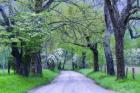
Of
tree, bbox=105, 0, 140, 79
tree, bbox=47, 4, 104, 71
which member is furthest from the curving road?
tree, bbox=47, 4, 104, 71

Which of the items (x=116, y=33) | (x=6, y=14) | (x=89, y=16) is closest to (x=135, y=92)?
(x=116, y=33)

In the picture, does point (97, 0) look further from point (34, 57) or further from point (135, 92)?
point (135, 92)

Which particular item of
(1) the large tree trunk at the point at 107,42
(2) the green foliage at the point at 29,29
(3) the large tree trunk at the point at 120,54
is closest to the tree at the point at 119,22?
(3) the large tree trunk at the point at 120,54

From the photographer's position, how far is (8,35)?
1396 inches

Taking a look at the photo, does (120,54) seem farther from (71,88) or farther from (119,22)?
(71,88)

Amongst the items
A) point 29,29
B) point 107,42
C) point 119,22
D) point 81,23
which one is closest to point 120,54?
point 119,22

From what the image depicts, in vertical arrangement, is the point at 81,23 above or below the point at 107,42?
above

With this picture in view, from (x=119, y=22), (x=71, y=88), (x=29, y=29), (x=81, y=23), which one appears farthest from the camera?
(x=81, y=23)

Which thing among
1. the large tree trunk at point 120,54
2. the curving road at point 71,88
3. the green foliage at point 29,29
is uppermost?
the green foliage at point 29,29

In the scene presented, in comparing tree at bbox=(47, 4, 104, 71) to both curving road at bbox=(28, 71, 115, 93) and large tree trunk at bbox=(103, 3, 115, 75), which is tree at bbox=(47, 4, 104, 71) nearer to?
large tree trunk at bbox=(103, 3, 115, 75)

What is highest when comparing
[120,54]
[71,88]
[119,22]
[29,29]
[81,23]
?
[81,23]

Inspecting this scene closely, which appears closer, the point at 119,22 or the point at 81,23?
the point at 119,22

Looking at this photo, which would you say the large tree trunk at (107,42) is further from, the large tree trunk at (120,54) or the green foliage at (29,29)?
the large tree trunk at (120,54)

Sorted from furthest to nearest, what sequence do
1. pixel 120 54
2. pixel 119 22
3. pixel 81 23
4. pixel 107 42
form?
pixel 107 42
pixel 81 23
pixel 119 22
pixel 120 54
